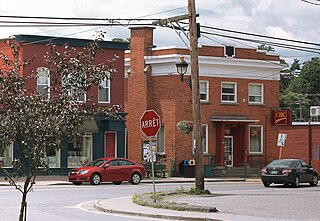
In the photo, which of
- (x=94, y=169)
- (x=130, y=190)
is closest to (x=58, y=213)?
(x=130, y=190)

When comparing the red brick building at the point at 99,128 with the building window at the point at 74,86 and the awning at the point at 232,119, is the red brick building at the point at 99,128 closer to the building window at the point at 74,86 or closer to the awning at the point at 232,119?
the awning at the point at 232,119

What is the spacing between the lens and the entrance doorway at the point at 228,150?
5178cm

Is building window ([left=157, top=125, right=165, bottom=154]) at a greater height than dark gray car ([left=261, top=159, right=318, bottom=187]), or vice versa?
building window ([left=157, top=125, right=165, bottom=154])

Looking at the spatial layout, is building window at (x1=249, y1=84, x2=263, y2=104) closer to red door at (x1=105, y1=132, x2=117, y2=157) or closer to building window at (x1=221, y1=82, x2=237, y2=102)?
building window at (x1=221, y1=82, x2=237, y2=102)

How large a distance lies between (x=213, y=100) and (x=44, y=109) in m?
37.6

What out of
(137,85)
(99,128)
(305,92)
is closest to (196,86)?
(99,128)

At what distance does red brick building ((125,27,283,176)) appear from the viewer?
4906cm

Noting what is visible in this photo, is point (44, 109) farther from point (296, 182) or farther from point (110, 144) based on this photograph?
point (110, 144)

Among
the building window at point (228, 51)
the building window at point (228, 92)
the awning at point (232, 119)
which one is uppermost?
the building window at point (228, 51)

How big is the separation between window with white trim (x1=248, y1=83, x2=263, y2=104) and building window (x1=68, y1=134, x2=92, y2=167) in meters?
13.0

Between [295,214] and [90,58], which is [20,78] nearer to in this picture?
[90,58]

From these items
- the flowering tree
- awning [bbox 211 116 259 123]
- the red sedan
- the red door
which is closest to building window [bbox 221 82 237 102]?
awning [bbox 211 116 259 123]

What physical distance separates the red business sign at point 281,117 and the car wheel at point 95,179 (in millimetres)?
19708

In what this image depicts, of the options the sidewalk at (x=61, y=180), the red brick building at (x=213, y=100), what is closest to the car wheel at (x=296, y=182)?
the sidewalk at (x=61, y=180)
